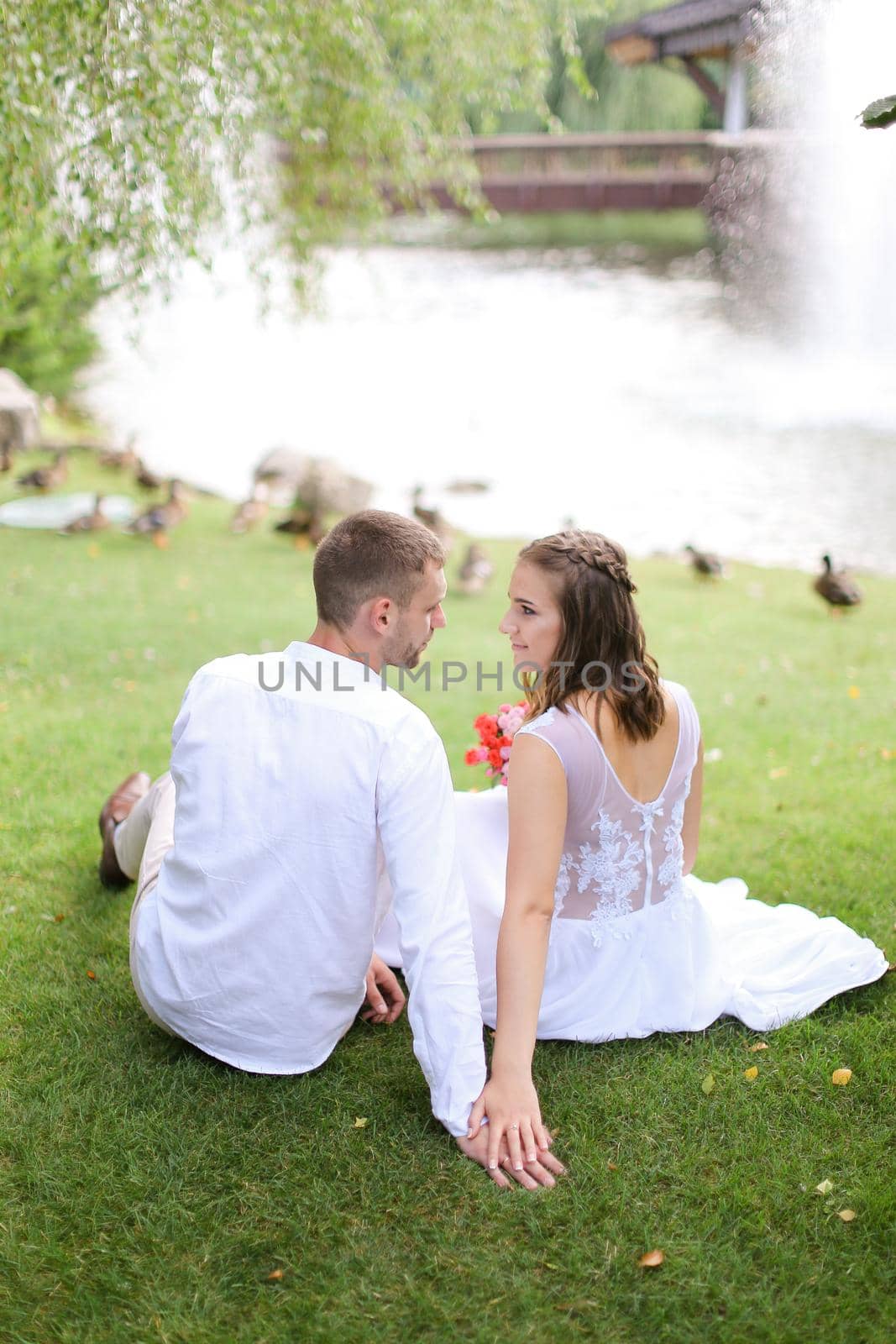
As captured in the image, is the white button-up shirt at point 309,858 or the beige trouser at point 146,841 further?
the beige trouser at point 146,841

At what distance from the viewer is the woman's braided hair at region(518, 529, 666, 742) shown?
108 inches

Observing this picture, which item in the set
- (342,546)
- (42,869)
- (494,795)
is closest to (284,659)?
(342,546)

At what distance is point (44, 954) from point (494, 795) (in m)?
1.47

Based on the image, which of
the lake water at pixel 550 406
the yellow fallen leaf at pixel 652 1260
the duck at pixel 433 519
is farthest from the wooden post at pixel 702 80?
the yellow fallen leaf at pixel 652 1260

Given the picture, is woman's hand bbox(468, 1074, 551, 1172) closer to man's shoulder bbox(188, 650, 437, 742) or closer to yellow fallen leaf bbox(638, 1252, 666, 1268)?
yellow fallen leaf bbox(638, 1252, 666, 1268)

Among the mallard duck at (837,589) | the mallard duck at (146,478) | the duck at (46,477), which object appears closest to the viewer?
the mallard duck at (837,589)

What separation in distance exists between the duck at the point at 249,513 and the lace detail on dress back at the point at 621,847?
7.77m

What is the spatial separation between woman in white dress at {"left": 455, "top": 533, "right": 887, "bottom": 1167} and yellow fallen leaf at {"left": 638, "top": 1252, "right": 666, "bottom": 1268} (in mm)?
324

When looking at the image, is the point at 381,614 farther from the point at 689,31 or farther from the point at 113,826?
the point at 689,31

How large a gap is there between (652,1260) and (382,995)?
1.10 m

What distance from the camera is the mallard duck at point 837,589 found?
843 cm

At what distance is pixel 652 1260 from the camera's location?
2346 mm

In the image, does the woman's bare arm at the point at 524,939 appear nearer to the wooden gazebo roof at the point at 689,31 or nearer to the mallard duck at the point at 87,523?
the mallard duck at the point at 87,523

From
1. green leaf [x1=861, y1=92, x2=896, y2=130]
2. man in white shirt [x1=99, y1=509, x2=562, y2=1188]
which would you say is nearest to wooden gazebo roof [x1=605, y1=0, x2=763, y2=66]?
green leaf [x1=861, y1=92, x2=896, y2=130]
